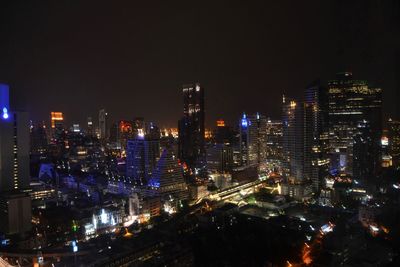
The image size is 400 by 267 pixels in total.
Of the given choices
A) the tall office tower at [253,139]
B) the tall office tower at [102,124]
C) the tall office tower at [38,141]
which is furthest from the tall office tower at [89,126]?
the tall office tower at [253,139]

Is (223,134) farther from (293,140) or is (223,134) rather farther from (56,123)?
(56,123)

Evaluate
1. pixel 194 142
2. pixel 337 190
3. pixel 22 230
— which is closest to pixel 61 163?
pixel 194 142

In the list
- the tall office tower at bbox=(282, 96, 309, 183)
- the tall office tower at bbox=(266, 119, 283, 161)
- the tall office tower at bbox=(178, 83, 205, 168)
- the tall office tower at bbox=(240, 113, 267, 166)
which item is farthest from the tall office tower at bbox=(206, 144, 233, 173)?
the tall office tower at bbox=(282, 96, 309, 183)

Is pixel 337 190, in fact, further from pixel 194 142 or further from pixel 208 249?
pixel 194 142

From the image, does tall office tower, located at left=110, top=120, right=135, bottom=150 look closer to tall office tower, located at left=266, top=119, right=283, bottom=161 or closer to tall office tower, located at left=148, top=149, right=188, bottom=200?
tall office tower, located at left=266, top=119, right=283, bottom=161

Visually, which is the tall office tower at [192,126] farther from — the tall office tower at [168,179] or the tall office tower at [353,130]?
the tall office tower at [353,130]

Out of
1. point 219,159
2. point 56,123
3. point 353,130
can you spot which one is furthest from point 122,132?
point 353,130
